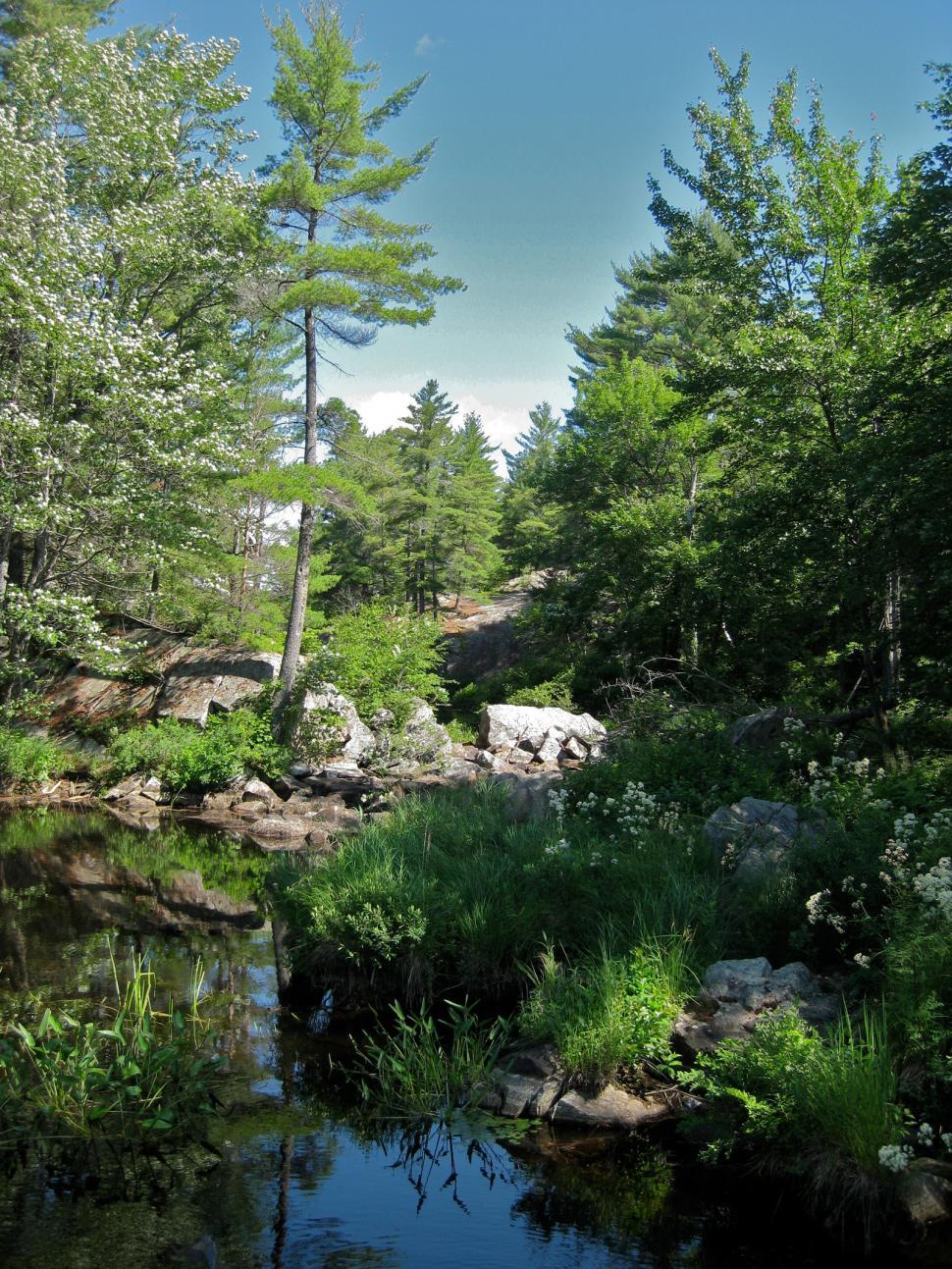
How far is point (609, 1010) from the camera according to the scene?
19.5 feet

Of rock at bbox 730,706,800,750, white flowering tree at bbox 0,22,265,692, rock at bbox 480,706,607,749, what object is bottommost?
rock at bbox 480,706,607,749

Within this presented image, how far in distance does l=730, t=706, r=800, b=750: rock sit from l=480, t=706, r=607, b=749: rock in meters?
10.5

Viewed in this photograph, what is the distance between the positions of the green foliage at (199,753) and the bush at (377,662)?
5.83 ft

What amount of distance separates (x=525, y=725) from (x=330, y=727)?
198 inches

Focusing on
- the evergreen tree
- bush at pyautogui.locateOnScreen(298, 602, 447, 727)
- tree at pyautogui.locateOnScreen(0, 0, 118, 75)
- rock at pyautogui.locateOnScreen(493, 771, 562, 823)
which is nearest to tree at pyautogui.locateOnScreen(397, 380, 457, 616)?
the evergreen tree

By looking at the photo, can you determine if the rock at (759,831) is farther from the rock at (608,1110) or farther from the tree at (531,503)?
the tree at (531,503)

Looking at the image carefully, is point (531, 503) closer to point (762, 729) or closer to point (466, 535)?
point (466, 535)

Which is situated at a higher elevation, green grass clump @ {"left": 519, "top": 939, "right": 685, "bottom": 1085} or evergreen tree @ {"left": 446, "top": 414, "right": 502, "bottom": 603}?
→ evergreen tree @ {"left": 446, "top": 414, "right": 502, "bottom": 603}

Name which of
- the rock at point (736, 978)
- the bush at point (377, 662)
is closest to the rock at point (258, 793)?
the bush at point (377, 662)

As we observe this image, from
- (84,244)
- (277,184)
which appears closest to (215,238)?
(277,184)

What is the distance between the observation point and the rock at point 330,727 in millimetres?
20156

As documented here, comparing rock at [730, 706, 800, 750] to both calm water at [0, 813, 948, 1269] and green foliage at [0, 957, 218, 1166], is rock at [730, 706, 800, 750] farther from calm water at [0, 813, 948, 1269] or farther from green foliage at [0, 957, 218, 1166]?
green foliage at [0, 957, 218, 1166]

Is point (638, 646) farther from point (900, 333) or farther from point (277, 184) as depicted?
point (277, 184)

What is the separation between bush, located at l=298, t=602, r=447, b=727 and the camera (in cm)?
2080
